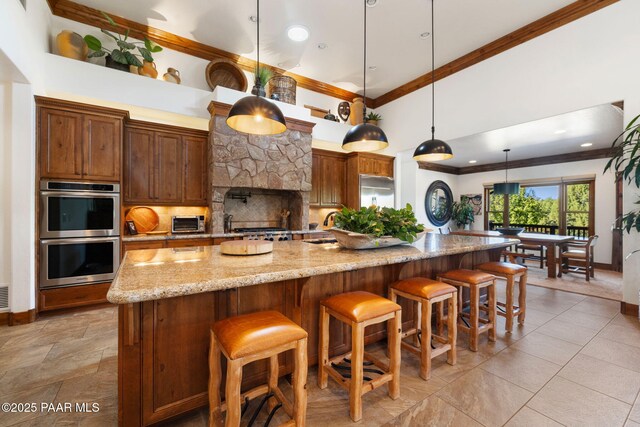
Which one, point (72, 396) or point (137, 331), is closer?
point (137, 331)

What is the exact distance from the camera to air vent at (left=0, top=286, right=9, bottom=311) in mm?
2795

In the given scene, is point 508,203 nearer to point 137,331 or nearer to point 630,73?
point 630,73

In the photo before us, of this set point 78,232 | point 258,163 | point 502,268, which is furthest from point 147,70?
point 502,268

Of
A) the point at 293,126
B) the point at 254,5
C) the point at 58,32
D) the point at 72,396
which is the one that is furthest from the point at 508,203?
the point at 58,32

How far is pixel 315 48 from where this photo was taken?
429 centimetres

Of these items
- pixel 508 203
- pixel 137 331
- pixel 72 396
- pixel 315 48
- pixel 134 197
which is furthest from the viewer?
pixel 508 203

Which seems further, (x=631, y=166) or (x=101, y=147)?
(x=101, y=147)

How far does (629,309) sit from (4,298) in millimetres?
6958

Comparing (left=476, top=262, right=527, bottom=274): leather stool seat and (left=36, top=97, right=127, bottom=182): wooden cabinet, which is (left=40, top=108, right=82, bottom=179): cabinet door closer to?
(left=36, top=97, right=127, bottom=182): wooden cabinet

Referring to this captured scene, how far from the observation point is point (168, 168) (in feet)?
13.2

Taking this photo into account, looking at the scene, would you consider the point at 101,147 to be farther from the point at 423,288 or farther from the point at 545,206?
the point at 545,206

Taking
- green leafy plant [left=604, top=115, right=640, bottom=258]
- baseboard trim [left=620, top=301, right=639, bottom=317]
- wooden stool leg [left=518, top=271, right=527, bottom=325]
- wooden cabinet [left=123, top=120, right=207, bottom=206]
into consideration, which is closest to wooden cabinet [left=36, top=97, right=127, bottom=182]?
wooden cabinet [left=123, top=120, right=207, bottom=206]

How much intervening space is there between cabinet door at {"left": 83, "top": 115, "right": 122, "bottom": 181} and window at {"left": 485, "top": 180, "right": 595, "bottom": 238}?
29.4 ft

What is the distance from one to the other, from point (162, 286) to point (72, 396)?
57.7 inches
